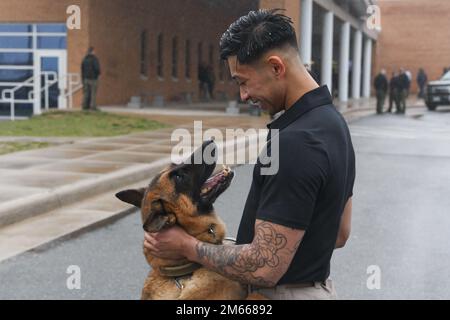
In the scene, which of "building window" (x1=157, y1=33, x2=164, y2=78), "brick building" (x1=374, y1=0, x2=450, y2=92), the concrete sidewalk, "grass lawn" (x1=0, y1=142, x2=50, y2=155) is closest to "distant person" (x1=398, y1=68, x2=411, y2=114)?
"building window" (x1=157, y1=33, x2=164, y2=78)

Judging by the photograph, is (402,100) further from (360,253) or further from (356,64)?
(360,253)

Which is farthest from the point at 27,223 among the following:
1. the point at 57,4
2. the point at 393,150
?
the point at 57,4

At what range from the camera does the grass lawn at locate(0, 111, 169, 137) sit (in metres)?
17.0

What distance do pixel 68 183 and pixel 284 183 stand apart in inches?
308

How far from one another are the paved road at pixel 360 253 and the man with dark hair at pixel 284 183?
306 centimetres

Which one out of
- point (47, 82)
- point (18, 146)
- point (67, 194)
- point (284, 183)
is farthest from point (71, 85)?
point (284, 183)

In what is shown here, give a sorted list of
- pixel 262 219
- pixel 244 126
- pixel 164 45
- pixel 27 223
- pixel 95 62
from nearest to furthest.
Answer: pixel 262 219, pixel 27 223, pixel 244 126, pixel 95 62, pixel 164 45

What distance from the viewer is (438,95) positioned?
33.1 meters

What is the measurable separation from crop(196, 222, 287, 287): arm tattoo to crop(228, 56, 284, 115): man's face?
415 millimetres

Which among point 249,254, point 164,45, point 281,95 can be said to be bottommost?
point 249,254

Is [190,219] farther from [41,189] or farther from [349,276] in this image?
[41,189]

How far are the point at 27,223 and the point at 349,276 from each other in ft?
12.5

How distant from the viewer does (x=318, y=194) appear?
2.06m

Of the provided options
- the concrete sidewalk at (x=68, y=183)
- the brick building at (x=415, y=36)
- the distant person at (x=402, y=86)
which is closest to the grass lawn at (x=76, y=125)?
the concrete sidewalk at (x=68, y=183)
